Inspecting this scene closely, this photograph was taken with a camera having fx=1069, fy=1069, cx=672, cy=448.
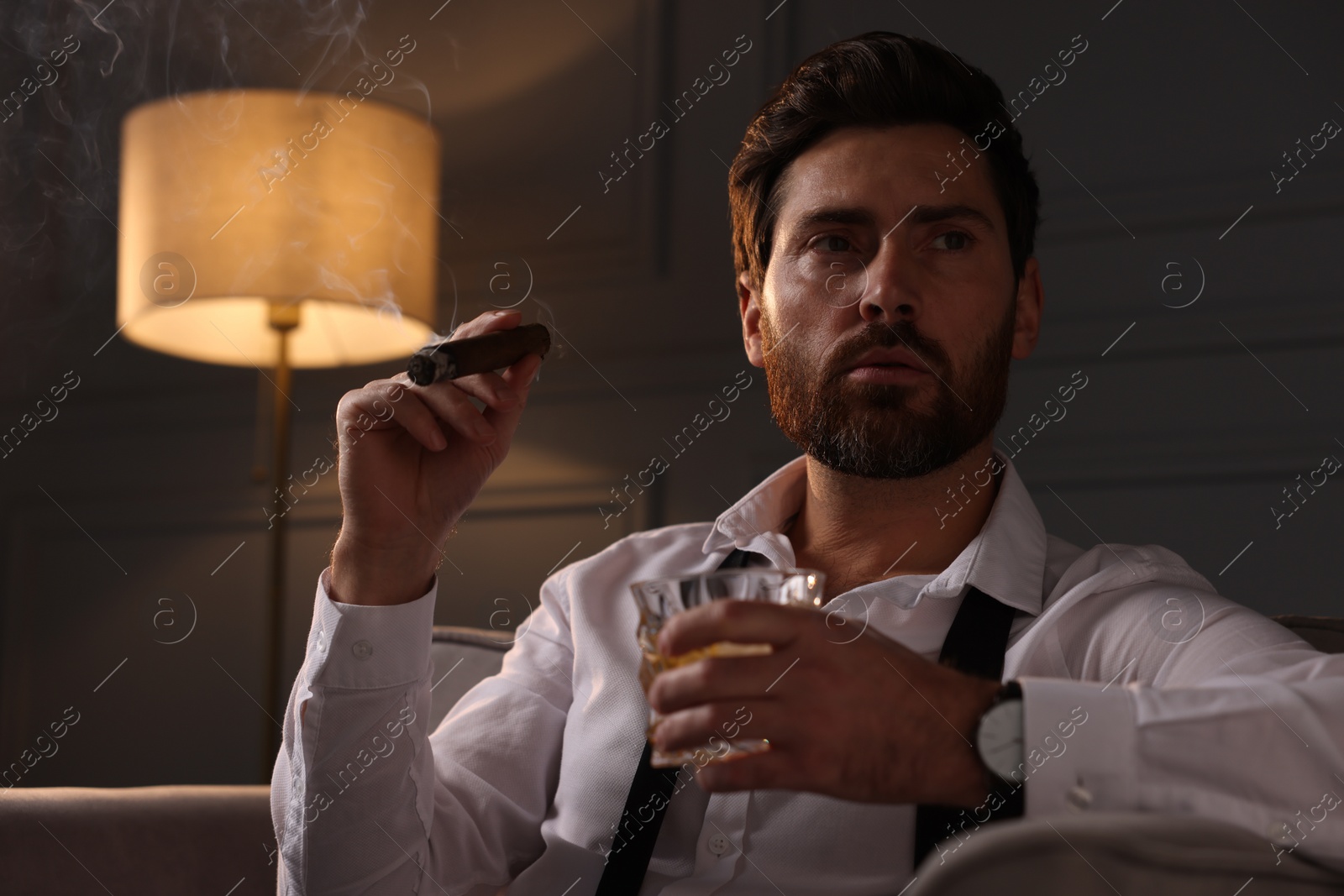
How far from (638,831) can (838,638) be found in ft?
1.76

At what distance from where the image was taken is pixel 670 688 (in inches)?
28.8

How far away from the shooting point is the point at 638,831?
1.16 metres

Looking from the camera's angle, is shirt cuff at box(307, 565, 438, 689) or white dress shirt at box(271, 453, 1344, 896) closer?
white dress shirt at box(271, 453, 1344, 896)

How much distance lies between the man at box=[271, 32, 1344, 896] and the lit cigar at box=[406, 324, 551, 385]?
5cm

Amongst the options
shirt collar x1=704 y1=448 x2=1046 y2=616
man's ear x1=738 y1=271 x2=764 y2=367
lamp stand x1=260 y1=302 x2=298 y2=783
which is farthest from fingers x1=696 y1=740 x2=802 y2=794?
lamp stand x1=260 y1=302 x2=298 y2=783

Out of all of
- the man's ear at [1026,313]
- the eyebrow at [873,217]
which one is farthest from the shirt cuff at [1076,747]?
the man's ear at [1026,313]

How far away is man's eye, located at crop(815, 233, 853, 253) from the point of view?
148cm

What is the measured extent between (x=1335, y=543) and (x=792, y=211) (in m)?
1.08

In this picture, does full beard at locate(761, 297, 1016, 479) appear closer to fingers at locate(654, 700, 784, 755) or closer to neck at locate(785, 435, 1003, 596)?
neck at locate(785, 435, 1003, 596)

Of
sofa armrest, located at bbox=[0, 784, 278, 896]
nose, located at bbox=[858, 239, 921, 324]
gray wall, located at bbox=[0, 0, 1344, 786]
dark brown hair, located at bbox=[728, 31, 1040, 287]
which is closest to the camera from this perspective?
sofa armrest, located at bbox=[0, 784, 278, 896]

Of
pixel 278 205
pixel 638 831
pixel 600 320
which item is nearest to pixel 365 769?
pixel 638 831

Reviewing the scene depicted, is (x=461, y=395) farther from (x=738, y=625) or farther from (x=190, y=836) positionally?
(x=190, y=836)

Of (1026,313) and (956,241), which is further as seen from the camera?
(1026,313)

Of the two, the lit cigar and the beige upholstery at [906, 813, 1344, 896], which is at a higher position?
the lit cigar
